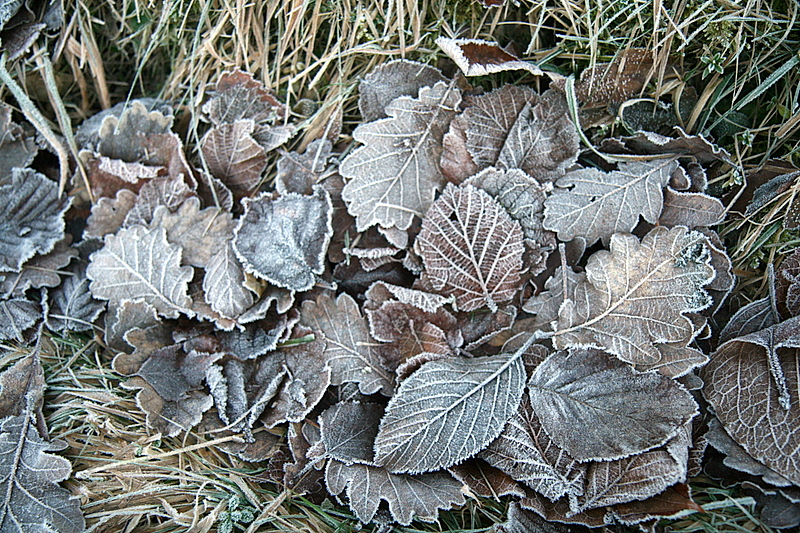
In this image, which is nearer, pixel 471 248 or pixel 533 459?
pixel 533 459

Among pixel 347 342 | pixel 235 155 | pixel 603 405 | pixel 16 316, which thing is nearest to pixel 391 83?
pixel 235 155

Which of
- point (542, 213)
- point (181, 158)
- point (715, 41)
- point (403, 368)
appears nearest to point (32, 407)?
point (181, 158)

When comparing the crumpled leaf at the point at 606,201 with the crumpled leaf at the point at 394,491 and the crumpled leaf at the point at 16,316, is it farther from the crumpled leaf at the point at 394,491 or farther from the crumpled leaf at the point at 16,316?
the crumpled leaf at the point at 16,316

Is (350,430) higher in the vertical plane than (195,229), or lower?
lower

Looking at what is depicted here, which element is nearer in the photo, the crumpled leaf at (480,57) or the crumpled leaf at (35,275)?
the crumpled leaf at (480,57)

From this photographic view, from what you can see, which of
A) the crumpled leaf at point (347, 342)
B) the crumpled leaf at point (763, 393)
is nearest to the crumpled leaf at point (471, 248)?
the crumpled leaf at point (347, 342)

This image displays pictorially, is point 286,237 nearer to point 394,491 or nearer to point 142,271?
point 142,271
